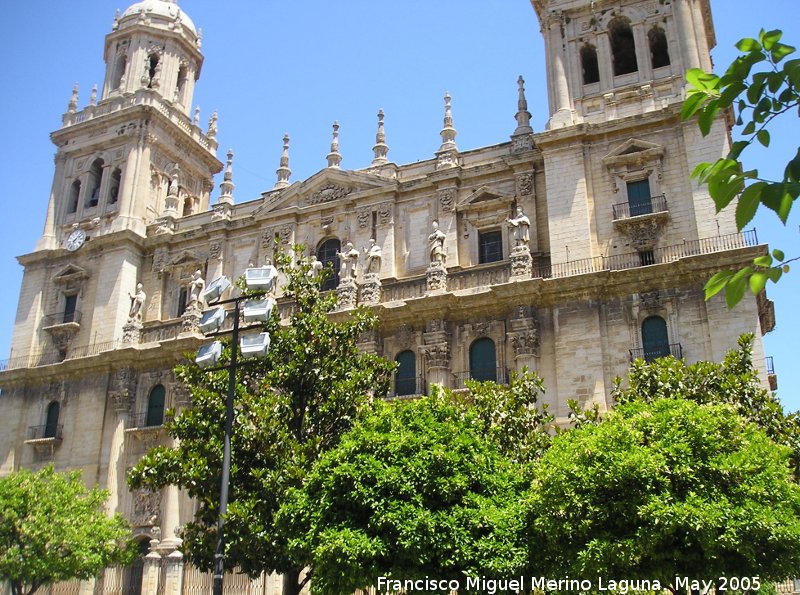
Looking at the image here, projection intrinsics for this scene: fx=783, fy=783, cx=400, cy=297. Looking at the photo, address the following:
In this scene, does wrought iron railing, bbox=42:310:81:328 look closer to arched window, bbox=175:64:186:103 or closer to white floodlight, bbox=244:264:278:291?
arched window, bbox=175:64:186:103

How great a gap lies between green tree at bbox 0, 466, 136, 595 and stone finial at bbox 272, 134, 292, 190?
14.8 meters

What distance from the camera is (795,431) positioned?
17500 mm

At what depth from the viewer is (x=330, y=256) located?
1232 inches

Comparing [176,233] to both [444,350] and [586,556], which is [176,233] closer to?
[444,350]

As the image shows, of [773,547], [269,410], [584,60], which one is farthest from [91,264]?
[773,547]

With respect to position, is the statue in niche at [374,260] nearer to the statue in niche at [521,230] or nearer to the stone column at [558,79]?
the statue in niche at [521,230]

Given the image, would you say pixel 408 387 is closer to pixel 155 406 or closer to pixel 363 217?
pixel 363 217

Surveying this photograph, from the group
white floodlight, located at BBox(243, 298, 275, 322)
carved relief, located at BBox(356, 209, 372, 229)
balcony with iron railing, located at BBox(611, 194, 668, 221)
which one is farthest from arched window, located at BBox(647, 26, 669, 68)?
white floodlight, located at BBox(243, 298, 275, 322)

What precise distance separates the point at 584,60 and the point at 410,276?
1048cm

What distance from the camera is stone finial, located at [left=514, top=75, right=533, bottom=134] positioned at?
2920cm

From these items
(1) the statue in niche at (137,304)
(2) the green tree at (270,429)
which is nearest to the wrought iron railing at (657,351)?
(2) the green tree at (270,429)

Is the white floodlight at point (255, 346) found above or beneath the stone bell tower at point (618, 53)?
beneath

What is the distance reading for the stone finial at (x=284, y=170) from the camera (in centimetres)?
3372

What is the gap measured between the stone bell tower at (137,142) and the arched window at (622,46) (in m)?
20.0
